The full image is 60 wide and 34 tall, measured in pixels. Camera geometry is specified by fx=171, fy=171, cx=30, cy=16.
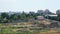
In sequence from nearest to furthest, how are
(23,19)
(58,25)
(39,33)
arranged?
1. (39,33)
2. (58,25)
3. (23,19)

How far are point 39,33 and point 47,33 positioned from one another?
0.58 metres

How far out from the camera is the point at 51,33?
40.5ft

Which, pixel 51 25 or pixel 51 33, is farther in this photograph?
pixel 51 25

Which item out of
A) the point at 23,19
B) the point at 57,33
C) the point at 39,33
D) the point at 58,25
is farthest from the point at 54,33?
the point at 23,19

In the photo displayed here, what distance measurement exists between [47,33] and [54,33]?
2.09 ft

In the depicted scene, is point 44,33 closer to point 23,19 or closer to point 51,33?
point 51,33

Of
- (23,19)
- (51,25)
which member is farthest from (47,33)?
(23,19)

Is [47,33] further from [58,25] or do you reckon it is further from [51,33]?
[58,25]

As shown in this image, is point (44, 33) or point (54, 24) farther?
point (54, 24)

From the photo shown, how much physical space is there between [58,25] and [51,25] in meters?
0.67

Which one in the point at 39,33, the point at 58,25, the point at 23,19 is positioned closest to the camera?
the point at 39,33

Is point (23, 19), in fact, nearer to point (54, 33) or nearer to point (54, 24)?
point (54, 24)

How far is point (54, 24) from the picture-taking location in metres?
16.8

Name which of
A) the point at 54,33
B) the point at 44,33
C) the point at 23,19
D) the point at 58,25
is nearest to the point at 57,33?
the point at 54,33
